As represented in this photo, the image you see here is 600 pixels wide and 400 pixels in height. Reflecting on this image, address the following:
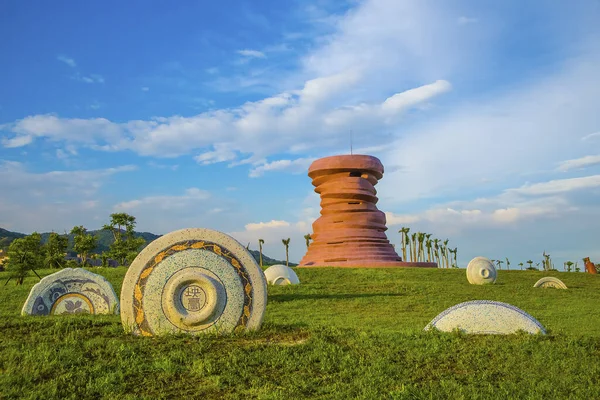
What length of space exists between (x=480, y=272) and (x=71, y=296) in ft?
72.2

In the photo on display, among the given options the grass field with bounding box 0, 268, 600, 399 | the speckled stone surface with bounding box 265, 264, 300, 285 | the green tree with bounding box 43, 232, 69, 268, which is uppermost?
the green tree with bounding box 43, 232, 69, 268

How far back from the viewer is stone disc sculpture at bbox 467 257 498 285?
28562mm

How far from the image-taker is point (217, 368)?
6.62 metres

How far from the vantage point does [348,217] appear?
41844mm

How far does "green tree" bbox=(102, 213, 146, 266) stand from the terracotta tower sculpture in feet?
54.1

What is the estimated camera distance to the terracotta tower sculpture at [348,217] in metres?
40.7

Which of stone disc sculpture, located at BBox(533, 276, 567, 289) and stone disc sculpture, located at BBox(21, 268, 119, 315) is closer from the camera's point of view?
A: stone disc sculpture, located at BBox(21, 268, 119, 315)

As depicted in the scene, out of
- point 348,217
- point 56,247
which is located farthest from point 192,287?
point 56,247

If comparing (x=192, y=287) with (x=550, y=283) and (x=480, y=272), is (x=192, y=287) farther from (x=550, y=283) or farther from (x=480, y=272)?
(x=550, y=283)

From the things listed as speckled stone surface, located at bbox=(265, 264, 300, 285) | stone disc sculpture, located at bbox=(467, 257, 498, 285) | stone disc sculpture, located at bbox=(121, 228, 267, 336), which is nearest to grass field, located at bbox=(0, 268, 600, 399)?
stone disc sculpture, located at bbox=(121, 228, 267, 336)

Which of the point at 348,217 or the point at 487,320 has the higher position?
the point at 348,217

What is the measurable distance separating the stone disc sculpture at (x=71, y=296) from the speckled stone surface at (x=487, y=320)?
29.2ft

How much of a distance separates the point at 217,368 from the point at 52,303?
896 cm

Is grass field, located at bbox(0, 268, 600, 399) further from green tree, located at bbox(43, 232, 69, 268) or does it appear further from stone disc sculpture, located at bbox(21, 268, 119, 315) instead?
green tree, located at bbox(43, 232, 69, 268)
